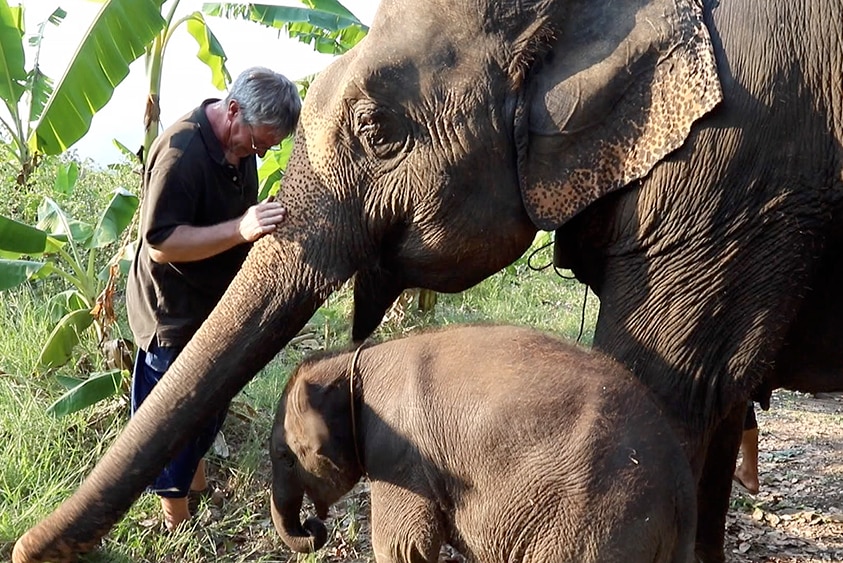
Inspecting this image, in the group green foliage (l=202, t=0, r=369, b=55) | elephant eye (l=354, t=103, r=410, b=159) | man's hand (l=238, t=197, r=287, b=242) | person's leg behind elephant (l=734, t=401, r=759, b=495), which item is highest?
green foliage (l=202, t=0, r=369, b=55)

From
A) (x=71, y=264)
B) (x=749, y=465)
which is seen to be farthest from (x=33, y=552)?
(x=749, y=465)

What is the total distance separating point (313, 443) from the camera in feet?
10.9

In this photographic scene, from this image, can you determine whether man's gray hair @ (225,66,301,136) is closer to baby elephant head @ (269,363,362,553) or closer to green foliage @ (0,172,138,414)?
baby elephant head @ (269,363,362,553)

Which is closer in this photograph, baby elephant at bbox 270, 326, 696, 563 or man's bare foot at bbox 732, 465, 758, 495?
baby elephant at bbox 270, 326, 696, 563

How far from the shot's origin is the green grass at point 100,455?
4480mm

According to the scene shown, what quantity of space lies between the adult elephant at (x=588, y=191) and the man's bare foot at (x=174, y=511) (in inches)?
46.5

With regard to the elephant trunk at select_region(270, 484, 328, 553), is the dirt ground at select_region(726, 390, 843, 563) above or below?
below

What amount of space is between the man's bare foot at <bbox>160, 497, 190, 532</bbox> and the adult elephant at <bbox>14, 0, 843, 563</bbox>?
118cm

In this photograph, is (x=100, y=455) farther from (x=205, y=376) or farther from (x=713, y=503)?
(x=713, y=503)

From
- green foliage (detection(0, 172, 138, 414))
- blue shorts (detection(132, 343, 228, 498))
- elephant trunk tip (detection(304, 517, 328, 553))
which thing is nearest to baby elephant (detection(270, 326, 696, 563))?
elephant trunk tip (detection(304, 517, 328, 553))

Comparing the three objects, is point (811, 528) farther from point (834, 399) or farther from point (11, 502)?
point (11, 502)

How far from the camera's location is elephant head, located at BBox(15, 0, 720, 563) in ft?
9.61

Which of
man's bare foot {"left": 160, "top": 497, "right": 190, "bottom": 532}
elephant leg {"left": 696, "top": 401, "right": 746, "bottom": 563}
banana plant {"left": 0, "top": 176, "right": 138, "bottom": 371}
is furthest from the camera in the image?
banana plant {"left": 0, "top": 176, "right": 138, "bottom": 371}

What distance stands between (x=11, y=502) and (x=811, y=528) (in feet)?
12.6
